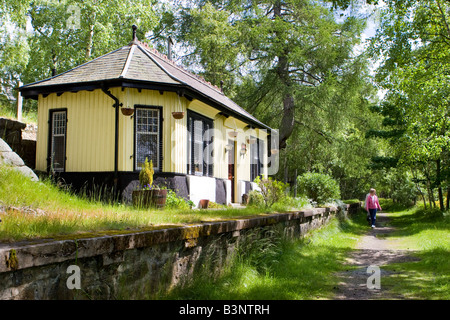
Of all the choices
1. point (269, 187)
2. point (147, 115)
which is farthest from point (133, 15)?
point (269, 187)

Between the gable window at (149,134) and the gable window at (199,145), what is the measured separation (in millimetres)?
1179

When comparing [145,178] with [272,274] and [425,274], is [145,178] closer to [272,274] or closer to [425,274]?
[272,274]

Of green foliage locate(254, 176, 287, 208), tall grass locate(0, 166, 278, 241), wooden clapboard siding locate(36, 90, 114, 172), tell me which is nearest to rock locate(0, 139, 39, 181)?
tall grass locate(0, 166, 278, 241)

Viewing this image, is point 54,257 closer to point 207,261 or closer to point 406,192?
point 207,261

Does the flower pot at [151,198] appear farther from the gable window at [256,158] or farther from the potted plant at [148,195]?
the gable window at [256,158]

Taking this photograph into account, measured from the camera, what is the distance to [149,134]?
1169cm

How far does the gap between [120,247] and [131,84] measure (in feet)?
26.3

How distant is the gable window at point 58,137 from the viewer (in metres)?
12.2

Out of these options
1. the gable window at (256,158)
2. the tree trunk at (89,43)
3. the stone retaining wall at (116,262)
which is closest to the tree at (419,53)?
the gable window at (256,158)

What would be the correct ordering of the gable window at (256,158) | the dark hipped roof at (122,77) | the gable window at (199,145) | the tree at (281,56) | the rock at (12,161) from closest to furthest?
the rock at (12,161)
the dark hipped roof at (122,77)
the gable window at (199,145)
the gable window at (256,158)
the tree at (281,56)

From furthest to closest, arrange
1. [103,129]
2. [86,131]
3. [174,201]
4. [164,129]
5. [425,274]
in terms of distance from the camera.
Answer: [86,131] < [164,129] < [103,129] < [174,201] < [425,274]

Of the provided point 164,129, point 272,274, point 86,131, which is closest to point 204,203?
point 164,129

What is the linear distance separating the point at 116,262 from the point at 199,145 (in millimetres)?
9823

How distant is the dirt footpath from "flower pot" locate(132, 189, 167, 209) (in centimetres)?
441
